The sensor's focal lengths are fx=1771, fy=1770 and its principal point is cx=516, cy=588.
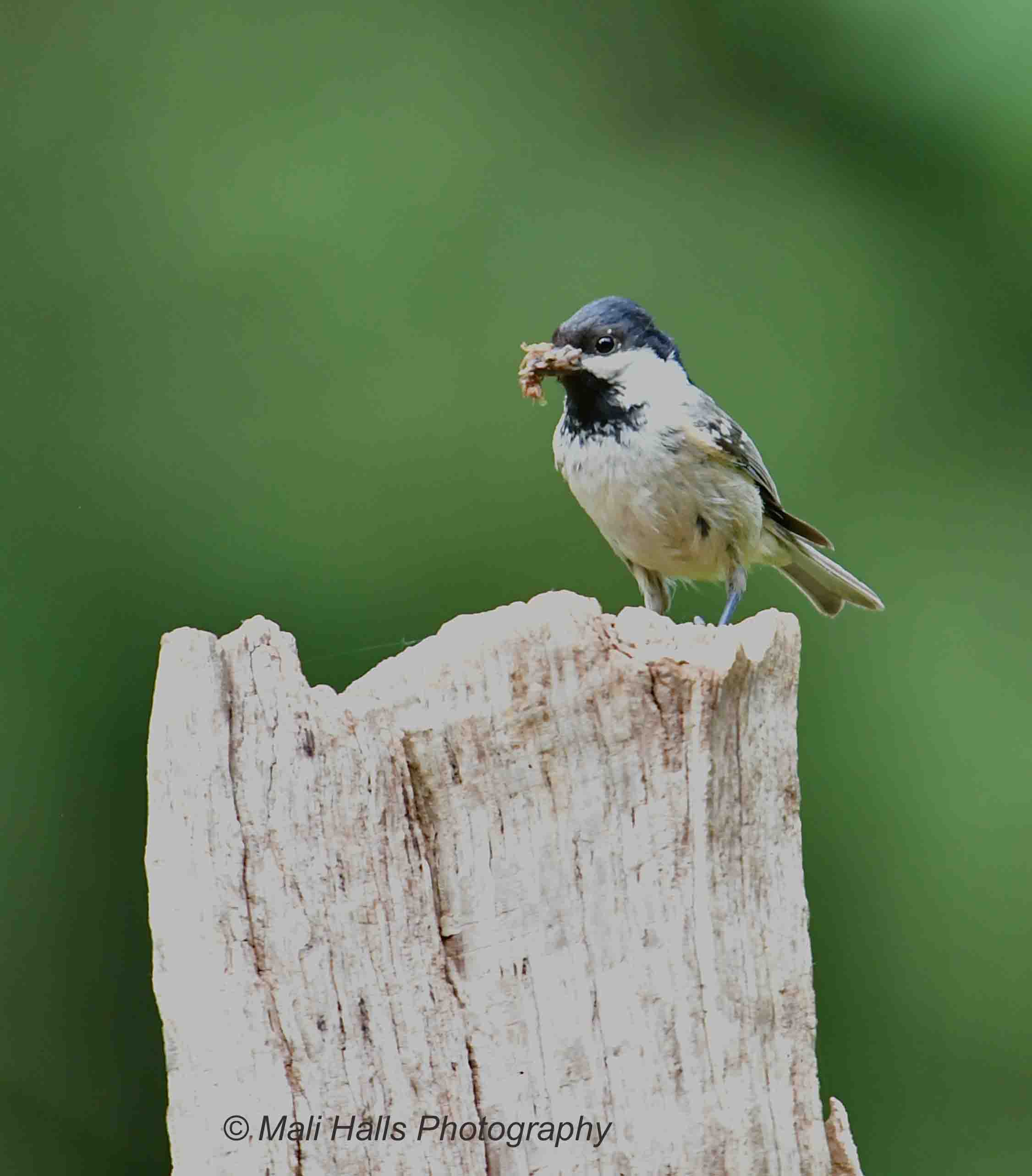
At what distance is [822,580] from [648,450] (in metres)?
0.80

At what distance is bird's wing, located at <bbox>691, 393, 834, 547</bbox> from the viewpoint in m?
4.07

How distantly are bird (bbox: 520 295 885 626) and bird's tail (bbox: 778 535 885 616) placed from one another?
219mm

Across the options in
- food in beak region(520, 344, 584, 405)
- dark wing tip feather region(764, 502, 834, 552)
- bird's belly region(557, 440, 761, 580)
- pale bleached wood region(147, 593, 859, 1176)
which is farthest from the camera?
dark wing tip feather region(764, 502, 834, 552)

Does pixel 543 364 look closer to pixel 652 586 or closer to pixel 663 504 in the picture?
pixel 663 504

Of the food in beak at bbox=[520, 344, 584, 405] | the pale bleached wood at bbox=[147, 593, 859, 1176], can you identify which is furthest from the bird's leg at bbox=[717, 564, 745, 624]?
the pale bleached wood at bbox=[147, 593, 859, 1176]

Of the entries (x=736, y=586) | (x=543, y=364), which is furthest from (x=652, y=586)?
(x=543, y=364)

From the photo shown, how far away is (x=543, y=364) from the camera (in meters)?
3.93

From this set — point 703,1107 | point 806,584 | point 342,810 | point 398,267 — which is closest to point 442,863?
point 342,810

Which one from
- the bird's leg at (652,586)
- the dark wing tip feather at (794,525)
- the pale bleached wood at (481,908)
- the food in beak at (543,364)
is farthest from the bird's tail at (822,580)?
the pale bleached wood at (481,908)

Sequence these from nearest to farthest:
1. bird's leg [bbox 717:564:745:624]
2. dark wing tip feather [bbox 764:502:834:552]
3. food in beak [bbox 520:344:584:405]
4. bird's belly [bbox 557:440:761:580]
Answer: food in beak [bbox 520:344:584:405] < bird's belly [bbox 557:440:761:580] < bird's leg [bbox 717:564:745:624] < dark wing tip feather [bbox 764:502:834:552]

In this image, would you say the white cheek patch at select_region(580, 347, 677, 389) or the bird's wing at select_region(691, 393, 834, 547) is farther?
the bird's wing at select_region(691, 393, 834, 547)

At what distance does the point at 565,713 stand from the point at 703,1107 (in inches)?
21.8

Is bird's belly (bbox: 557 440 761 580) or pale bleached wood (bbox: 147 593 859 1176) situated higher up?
bird's belly (bbox: 557 440 761 580)

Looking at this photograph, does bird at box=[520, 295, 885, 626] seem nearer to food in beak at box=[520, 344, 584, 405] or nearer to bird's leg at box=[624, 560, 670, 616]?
food in beak at box=[520, 344, 584, 405]
